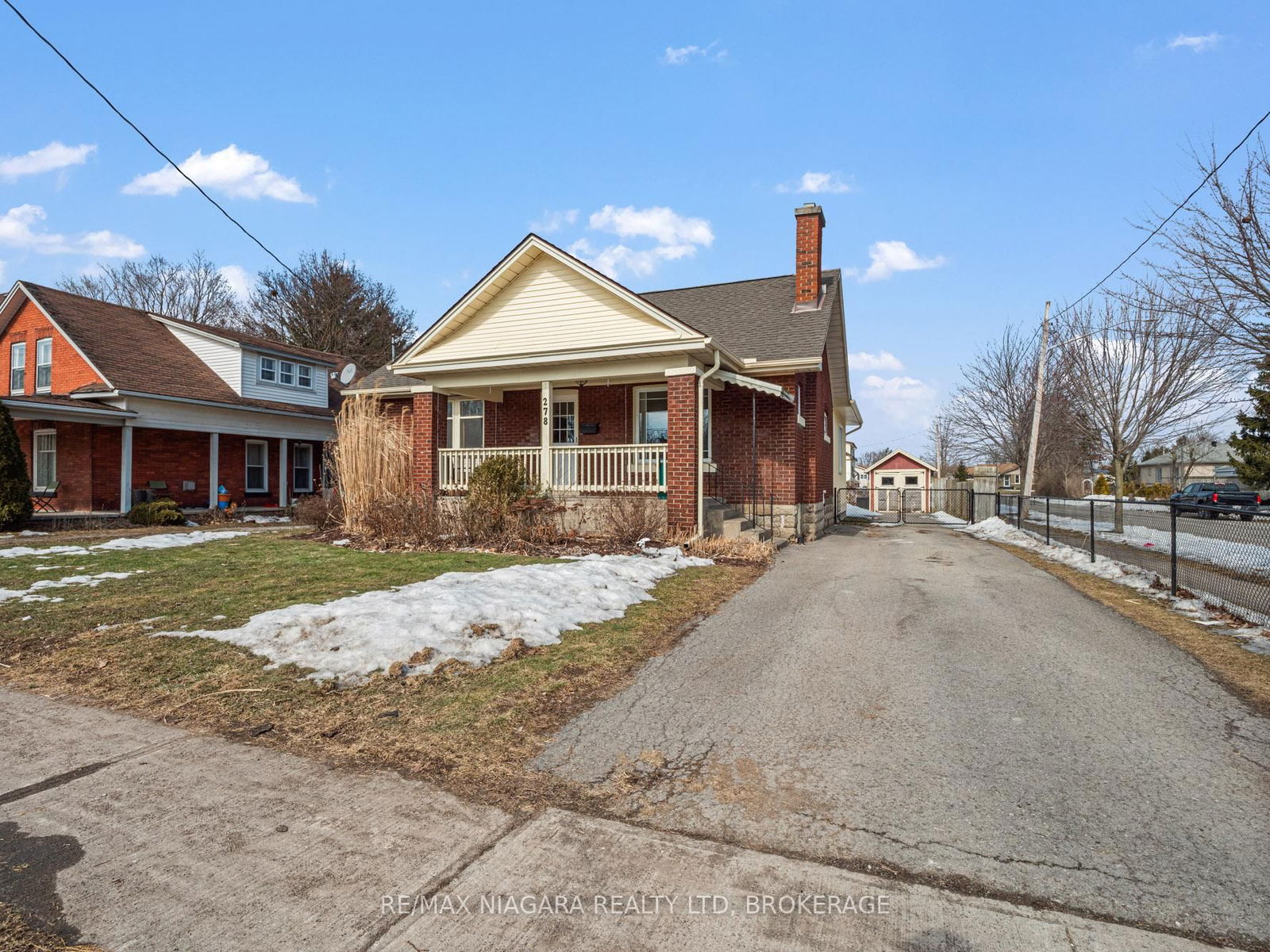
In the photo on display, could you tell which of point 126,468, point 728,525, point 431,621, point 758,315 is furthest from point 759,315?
point 126,468

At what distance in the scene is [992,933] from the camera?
2.14 meters

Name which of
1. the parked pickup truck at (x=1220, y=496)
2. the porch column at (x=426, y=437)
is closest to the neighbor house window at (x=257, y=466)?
the porch column at (x=426, y=437)

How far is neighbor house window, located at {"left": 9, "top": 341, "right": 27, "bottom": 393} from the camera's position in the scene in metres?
20.3

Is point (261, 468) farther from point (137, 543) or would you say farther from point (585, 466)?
point (585, 466)

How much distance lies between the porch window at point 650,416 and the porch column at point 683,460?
2876 millimetres

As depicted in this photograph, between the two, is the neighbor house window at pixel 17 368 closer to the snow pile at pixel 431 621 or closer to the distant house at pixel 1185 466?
the snow pile at pixel 431 621

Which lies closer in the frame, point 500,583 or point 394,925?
point 394,925

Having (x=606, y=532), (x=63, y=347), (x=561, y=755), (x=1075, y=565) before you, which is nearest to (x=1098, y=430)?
(x=1075, y=565)

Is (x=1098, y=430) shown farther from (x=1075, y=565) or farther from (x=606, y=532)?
(x=606, y=532)

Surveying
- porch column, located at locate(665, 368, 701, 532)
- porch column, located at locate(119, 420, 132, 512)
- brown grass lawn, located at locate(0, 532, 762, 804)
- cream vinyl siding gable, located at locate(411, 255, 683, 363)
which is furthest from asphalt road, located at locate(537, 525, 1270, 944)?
porch column, located at locate(119, 420, 132, 512)

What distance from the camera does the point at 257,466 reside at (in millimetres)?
22734

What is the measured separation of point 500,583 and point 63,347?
19.8 m

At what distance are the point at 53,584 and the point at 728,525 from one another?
9454mm

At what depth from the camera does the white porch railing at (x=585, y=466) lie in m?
12.8
